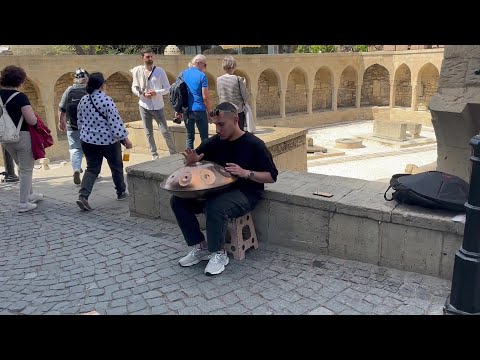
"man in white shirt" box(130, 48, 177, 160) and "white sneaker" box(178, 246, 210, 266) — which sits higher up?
"man in white shirt" box(130, 48, 177, 160)

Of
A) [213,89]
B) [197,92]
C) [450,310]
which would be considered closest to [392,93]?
[213,89]

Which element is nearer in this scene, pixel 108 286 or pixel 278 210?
pixel 108 286

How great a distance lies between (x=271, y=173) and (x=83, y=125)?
2.76m

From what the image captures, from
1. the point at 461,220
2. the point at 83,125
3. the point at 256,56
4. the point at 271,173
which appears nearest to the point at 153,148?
the point at 83,125

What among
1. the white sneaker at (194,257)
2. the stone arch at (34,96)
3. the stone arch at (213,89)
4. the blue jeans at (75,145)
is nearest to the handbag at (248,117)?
the blue jeans at (75,145)

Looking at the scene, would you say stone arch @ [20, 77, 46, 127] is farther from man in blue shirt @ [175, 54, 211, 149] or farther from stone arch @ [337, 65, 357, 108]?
stone arch @ [337, 65, 357, 108]

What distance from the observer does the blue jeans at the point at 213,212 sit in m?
3.85

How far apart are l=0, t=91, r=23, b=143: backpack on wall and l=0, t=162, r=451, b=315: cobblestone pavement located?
1.16m

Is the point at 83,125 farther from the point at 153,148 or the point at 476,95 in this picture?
the point at 476,95

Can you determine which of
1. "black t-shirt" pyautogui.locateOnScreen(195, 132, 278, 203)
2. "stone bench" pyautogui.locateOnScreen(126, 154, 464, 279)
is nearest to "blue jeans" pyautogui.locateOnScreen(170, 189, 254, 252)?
"black t-shirt" pyautogui.locateOnScreen(195, 132, 278, 203)

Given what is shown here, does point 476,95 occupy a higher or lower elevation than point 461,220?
higher

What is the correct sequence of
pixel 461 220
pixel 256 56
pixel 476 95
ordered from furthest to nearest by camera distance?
pixel 256 56 → pixel 476 95 → pixel 461 220

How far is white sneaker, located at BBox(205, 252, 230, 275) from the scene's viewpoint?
3900 mm

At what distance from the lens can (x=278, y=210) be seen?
4406 mm
